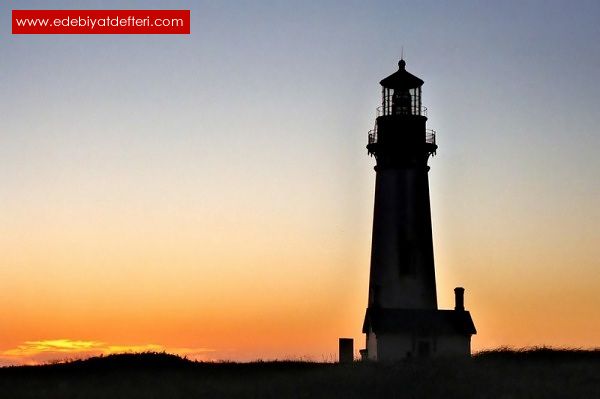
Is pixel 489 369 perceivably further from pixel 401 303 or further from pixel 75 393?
pixel 75 393

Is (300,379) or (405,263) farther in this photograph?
(405,263)

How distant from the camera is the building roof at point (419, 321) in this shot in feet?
146

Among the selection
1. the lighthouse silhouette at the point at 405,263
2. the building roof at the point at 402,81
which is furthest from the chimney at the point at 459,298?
the building roof at the point at 402,81

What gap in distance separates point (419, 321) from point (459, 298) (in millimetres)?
2616

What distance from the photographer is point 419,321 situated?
45.0m

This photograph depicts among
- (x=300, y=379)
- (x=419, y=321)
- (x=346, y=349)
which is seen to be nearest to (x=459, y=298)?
(x=419, y=321)

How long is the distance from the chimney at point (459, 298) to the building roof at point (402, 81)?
33.6 ft

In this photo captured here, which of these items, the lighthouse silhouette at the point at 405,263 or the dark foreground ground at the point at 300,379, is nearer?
the dark foreground ground at the point at 300,379

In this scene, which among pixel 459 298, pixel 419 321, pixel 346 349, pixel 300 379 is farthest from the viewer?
pixel 346 349

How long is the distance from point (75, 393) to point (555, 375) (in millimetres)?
16566

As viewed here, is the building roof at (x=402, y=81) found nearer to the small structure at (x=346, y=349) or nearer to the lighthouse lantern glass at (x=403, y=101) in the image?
the lighthouse lantern glass at (x=403, y=101)

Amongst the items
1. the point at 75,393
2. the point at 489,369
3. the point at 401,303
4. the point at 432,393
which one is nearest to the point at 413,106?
the point at 401,303

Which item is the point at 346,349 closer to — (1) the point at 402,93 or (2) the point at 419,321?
(2) the point at 419,321

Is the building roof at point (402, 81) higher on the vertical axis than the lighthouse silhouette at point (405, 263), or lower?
higher
